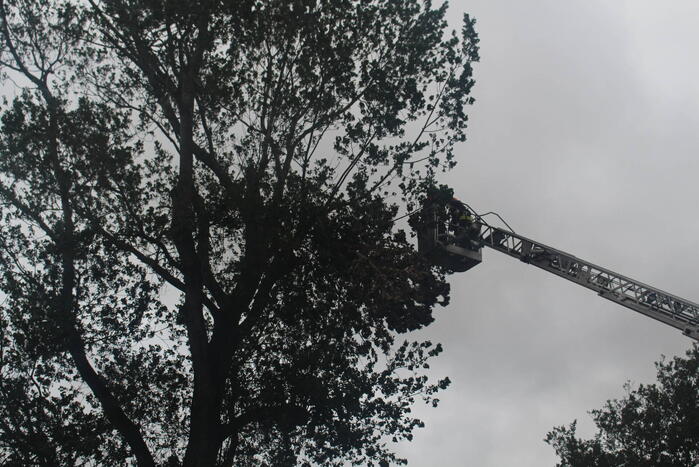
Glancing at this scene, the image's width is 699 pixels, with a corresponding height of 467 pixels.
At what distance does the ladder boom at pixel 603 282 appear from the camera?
1697cm

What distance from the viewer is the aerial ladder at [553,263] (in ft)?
54.4

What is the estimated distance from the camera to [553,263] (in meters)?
19.1

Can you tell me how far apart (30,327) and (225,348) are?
3830 millimetres

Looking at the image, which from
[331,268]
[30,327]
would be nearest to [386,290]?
[331,268]

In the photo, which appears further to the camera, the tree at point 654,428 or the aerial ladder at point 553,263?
the tree at point 654,428

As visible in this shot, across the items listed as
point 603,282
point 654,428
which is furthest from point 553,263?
point 654,428

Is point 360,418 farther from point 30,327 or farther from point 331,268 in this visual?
point 30,327

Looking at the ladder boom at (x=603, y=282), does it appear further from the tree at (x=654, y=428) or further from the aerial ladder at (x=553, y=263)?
the tree at (x=654, y=428)

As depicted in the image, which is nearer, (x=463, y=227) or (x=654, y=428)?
(x=463, y=227)

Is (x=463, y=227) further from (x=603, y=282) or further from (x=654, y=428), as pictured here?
(x=654, y=428)

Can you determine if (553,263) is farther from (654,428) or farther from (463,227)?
(654,428)

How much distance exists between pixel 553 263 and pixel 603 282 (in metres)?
1.55

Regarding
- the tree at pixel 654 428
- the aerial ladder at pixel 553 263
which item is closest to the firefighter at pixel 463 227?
the aerial ladder at pixel 553 263

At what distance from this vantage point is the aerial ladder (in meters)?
16.6
